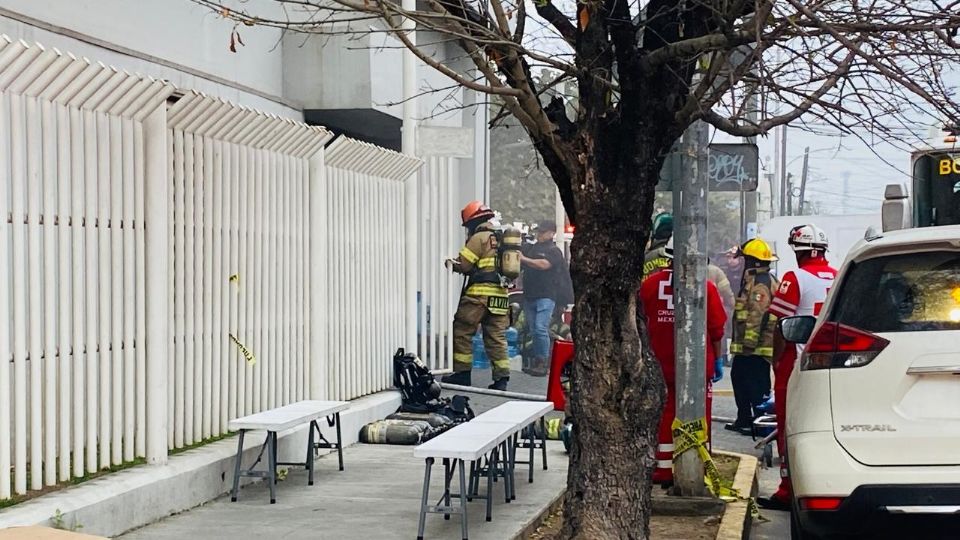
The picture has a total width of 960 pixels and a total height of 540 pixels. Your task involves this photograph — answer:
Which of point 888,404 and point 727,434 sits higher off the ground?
point 888,404

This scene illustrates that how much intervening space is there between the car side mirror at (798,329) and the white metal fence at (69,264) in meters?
3.72

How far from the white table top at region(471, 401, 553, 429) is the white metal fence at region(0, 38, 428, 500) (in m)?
1.80

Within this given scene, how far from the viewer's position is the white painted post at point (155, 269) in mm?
7691

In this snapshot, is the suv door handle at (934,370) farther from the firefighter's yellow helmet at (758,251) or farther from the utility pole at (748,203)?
the firefighter's yellow helmet at (758,251)

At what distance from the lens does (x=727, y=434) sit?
12.9 metres

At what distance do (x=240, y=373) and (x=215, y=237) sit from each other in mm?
1027

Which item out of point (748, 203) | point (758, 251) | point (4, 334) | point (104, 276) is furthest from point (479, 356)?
point (4, 334)

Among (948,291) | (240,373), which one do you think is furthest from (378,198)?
(948,291)

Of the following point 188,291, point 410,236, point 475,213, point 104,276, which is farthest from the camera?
point 475,213

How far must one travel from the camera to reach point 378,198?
40.3 feet

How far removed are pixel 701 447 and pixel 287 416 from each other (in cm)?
271

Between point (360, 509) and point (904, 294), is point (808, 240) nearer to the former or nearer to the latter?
point (904, 294)

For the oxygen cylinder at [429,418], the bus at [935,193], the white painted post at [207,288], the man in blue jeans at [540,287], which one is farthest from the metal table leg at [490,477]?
the man in blue jeans at [540,287]

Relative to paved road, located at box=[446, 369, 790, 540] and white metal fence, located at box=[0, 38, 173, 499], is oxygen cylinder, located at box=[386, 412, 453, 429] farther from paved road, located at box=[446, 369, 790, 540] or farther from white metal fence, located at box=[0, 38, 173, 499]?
white metal fence, located at box=[0, 38, 173, 499]
